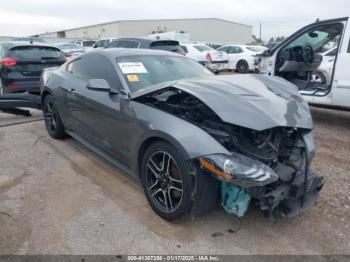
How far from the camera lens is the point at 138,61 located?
12.4ft

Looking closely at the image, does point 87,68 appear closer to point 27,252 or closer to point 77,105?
point 77,105

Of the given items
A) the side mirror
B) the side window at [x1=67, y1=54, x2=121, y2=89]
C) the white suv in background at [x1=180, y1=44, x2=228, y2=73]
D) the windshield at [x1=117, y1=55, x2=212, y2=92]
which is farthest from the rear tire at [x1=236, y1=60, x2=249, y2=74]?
the side mirror

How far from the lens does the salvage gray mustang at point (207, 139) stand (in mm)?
2533

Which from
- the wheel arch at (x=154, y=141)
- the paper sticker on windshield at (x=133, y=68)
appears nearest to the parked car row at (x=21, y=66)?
the paper sticker on windshield at (x=133, y=68)

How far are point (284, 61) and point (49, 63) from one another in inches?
212

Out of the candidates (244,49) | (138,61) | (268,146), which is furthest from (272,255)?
(244,49)

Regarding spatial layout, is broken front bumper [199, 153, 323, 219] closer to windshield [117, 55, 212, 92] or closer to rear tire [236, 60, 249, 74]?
windshield [117, 55, 212, 92]

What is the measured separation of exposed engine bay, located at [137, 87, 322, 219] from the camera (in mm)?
2412

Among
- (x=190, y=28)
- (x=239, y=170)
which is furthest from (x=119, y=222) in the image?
(x=190, y=28)

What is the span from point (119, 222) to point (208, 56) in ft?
41.7

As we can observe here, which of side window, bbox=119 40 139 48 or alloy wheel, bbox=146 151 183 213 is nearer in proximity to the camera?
alloy wheel, bbox=146 151 183 213

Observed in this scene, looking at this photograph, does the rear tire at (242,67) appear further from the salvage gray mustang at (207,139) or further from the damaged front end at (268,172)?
the damaged front end at (268,172)

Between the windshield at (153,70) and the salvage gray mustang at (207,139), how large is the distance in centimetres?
1

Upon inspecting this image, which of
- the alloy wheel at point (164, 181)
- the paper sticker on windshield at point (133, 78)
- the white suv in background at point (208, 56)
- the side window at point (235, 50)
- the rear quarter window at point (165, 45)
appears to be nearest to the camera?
the alloy wheel at point (164, 181)
